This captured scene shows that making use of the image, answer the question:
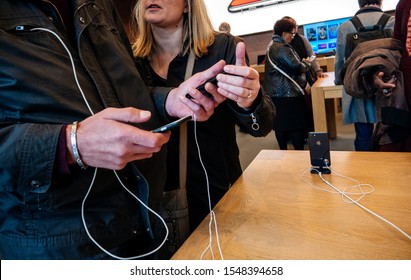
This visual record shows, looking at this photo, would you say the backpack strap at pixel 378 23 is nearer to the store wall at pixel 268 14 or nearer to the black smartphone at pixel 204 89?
the black smartphone at pixel 204 89

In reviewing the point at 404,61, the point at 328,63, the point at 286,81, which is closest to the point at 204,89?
the point at 404,61

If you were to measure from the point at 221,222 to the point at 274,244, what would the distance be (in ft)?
0.49

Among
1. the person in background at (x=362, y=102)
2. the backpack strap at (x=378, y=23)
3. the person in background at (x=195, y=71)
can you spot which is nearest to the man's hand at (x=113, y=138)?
the person in background at (x=195, y=71)

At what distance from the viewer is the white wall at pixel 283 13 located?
449cm

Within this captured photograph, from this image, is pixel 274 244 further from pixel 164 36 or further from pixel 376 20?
pixel 376 20

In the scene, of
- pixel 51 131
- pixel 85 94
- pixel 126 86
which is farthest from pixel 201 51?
pixel 51 131

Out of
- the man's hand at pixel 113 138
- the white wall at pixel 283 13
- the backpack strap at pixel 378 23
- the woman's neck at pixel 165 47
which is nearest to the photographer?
the man's hand at pixel 113 138

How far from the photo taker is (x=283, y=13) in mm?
4879

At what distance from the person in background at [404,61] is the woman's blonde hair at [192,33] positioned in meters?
0.69

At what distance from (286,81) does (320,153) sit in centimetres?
178

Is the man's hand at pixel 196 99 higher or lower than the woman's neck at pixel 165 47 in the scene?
lower

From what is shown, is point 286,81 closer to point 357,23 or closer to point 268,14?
point 357,23

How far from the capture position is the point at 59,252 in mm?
618

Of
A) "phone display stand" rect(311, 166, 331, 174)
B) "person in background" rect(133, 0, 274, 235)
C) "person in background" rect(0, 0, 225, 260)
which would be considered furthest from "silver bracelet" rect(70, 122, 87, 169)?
"phone display stand" rect(311, 166, 331, 174)
